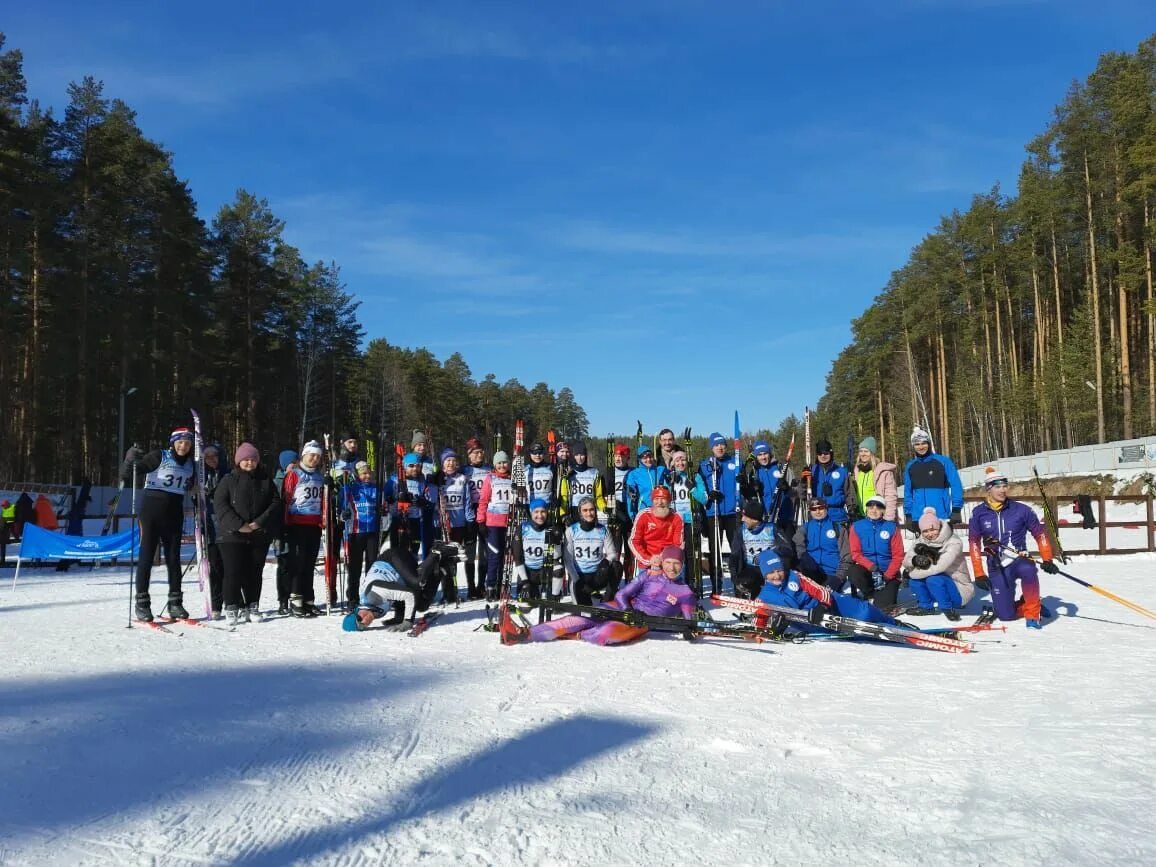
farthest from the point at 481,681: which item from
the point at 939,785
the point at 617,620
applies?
the point at 939,785

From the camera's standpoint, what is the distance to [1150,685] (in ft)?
16.5

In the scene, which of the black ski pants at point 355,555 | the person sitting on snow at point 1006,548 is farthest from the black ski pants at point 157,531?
the person sitting on snow at point 1006,548

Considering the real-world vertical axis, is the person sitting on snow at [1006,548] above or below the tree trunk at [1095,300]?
below

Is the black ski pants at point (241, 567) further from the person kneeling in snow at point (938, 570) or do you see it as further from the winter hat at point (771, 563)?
the person kneeling in snow at point (938, 570)

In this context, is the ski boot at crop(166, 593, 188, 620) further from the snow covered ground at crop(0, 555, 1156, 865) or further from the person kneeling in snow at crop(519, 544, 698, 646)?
the person kneeling in snow at crop(519, 544, 698, 646)

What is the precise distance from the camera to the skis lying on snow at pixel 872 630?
6.30 m

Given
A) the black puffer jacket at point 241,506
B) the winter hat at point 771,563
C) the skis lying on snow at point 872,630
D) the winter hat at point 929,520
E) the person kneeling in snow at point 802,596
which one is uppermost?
the black puffer jacket at point 241,506

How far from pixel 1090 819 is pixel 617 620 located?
3956 millimetres

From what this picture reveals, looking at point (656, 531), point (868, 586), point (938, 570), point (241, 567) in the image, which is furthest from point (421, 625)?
point (938, 570)

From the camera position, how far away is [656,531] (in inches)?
316

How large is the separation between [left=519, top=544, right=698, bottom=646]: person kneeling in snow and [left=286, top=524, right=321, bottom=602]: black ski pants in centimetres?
277

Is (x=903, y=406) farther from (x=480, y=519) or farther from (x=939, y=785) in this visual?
(x=939, y=785)

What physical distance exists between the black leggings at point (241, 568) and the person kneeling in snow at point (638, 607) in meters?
3.03

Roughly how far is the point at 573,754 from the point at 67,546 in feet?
41.4
